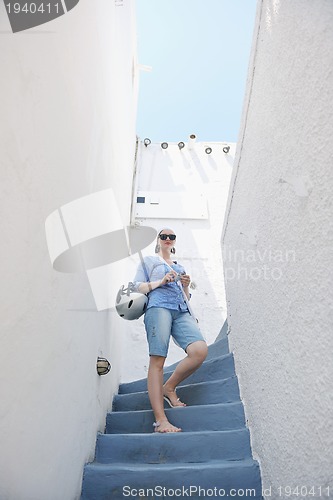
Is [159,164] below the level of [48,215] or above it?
below

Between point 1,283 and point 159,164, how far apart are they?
4.45m

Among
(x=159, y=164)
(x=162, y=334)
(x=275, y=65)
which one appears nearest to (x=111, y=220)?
(x=162, y=334)

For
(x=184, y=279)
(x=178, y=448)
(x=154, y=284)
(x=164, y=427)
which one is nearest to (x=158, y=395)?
(x=164, y=427)

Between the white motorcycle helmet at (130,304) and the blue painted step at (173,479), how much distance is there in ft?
2.77

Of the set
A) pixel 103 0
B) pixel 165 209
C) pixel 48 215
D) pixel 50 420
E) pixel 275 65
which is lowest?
→ pixel 165 209

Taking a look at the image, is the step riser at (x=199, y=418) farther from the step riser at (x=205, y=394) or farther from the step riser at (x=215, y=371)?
the step riser at (x=215, y=371)

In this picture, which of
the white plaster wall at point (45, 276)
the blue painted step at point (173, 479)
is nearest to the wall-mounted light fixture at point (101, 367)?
the white plaster wall at point (45, 276)

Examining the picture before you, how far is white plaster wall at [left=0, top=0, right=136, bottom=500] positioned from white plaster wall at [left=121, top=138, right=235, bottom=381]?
1652 millimetres

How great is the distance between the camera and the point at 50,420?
3.92 feet

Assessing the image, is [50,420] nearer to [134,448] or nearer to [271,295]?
[134,448]

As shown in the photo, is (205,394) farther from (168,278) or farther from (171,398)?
(168,278)

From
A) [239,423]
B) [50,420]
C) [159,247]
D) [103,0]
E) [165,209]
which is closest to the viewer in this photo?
[50,420]

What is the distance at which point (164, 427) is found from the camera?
1.85 metres

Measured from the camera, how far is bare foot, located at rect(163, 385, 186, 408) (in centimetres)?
208
